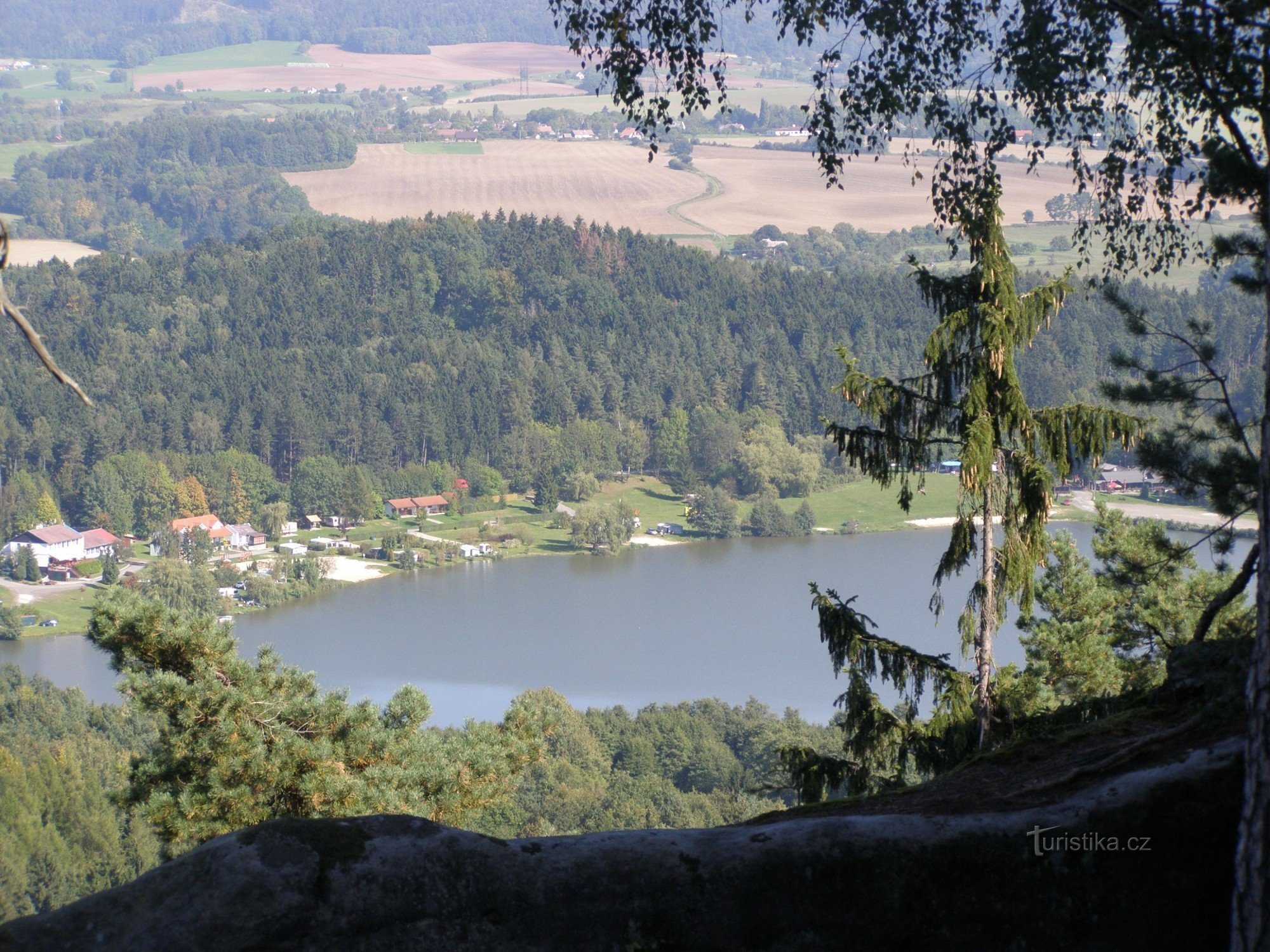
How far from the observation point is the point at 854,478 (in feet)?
192

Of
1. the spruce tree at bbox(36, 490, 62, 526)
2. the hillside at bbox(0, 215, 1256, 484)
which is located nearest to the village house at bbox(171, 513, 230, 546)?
the spruce tree at bbox(36, 490, 62, 526)

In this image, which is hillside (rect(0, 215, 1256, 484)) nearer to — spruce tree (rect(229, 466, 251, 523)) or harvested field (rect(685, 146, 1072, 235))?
spruce tree (rect(229, 466, 251, 523))

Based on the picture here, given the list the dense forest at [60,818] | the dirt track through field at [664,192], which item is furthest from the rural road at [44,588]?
the dirt track through field at [664,192]

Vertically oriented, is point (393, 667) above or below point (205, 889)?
below

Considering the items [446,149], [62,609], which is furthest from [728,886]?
[446,149]

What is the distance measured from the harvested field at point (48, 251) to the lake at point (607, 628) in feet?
172

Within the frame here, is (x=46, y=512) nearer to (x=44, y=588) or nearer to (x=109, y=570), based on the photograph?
(x=44, y=588)

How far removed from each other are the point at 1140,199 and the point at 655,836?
312cm

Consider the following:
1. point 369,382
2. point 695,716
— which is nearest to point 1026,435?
point 695,716

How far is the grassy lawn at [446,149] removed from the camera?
4213 inches

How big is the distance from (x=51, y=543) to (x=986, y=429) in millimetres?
49910

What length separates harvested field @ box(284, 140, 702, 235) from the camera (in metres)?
93.1

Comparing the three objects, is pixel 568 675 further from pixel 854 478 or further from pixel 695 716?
pixel 854 478

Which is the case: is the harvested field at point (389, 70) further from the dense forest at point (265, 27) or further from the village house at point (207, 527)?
the village house at point (207, 527)
